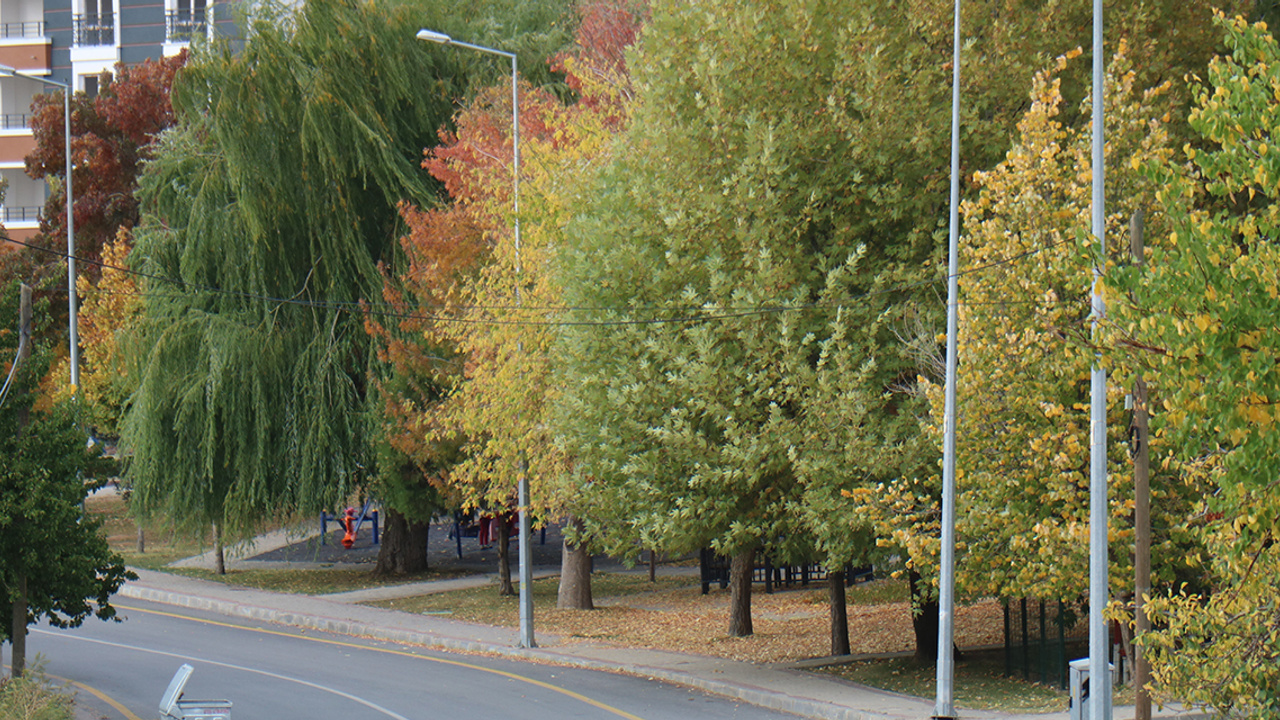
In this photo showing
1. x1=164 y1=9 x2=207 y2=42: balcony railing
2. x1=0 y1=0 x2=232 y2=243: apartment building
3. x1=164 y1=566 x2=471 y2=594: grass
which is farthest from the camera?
x1=0 y1=0 x2=232 y2=243: apartment building

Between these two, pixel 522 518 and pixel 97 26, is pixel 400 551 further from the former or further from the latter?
pixel 97 26

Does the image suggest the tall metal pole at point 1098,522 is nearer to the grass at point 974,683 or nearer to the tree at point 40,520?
the grass at point 974,683

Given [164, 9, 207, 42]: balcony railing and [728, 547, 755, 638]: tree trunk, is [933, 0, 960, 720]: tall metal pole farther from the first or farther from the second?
[164, 9, 207, 42]: balcony railing

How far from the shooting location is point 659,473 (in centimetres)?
1744

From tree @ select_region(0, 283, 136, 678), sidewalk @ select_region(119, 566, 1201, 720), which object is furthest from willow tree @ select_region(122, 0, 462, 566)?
tree @ select_region(0, 283, 136, 678)

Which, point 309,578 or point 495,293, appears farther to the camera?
point 309,578

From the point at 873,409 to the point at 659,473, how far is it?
3017 mm

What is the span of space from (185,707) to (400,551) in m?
20.5

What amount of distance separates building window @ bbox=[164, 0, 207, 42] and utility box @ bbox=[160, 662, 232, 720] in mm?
51376

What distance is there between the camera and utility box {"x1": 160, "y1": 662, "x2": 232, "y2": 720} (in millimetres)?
12398

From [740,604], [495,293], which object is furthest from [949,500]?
[495,293]

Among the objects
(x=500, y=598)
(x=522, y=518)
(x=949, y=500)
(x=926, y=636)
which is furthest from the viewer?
(x=500, y=598)

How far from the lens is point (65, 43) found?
198 ft

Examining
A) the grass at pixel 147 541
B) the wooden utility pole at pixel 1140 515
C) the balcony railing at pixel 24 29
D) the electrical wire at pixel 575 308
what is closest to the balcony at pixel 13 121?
the balcony railing at pixel 24 29
